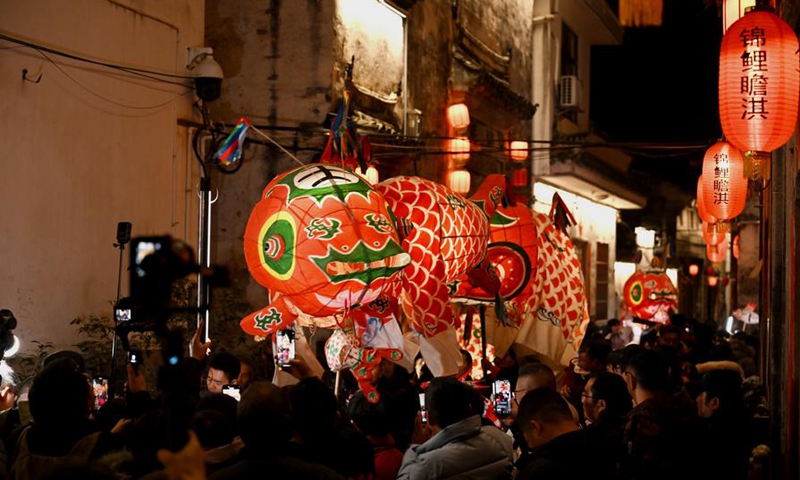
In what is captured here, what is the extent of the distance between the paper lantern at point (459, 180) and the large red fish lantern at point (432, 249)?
1062 cm

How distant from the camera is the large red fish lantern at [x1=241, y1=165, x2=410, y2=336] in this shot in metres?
7.07

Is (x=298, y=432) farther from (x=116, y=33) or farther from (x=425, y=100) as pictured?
(x=425, y=100)

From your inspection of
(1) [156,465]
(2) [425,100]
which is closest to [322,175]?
(1) [156,465]

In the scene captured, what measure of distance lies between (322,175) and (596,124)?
2543 cm

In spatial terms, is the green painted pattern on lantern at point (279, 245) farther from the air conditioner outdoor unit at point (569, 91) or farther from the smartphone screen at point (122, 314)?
the air conditioner outdoor unit at point (569, 91)

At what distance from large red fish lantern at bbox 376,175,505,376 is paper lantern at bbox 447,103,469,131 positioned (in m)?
11.0

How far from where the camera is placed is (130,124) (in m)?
12.6

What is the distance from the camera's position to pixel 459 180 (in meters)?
19.5

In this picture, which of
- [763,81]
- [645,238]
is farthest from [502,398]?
[645,238]

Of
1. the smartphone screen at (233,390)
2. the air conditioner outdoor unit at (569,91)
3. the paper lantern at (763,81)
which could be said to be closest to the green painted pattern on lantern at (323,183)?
the smartphone screen at (233,390)

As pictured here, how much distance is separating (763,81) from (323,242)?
3570 millimetres

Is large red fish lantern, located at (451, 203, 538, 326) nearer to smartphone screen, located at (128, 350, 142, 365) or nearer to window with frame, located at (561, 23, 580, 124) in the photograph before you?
smartphone screen, located at (128, 350, 142, 365)

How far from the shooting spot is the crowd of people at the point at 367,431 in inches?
168

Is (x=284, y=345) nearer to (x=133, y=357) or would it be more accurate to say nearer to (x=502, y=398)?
(x=133, y=357)
